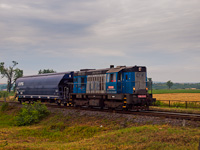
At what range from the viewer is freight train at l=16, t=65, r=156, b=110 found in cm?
2167

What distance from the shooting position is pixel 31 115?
84.6 feet

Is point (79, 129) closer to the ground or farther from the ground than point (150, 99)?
closer to the ground

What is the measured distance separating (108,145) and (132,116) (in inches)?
223

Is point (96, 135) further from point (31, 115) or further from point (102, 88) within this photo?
point (31, 115)

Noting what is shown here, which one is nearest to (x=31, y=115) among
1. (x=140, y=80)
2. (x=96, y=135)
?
(x=96, y=135)

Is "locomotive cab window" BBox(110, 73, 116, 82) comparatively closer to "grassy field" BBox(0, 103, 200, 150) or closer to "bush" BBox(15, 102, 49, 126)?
"grassy field" BBox(0, 103, 200, 150)

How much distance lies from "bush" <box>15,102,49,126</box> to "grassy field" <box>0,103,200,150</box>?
93cm

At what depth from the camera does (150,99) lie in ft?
71.1

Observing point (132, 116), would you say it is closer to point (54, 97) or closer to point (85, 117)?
point (85, 117)

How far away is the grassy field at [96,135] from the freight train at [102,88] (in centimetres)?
273

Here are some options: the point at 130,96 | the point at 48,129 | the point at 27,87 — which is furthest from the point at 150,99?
the point at 27,87

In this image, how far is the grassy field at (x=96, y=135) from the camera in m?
12.2

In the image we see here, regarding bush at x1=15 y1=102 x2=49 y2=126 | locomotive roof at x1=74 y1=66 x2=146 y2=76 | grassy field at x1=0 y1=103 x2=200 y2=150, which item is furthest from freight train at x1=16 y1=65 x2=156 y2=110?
bush at x1=15 y1=102 x2=49 y2=126

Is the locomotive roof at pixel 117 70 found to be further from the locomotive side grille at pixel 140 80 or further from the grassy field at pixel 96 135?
the grassy field at pixel 96 135
